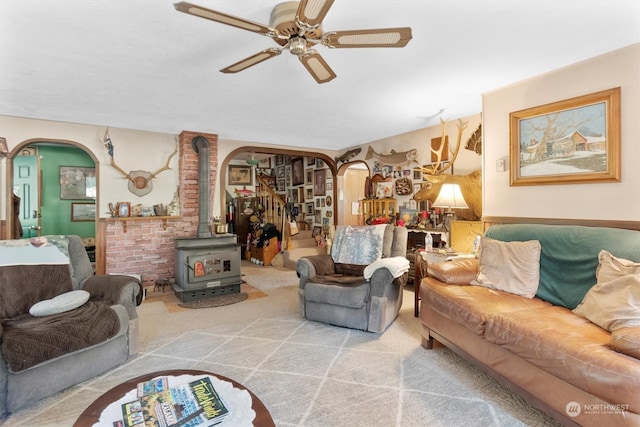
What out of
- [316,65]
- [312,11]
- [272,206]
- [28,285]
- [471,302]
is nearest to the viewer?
[312,11]

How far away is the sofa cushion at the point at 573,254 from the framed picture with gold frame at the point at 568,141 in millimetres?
528

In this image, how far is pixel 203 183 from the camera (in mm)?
4602

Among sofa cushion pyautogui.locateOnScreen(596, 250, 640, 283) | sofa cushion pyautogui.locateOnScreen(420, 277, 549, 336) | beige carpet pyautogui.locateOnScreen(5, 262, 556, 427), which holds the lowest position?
beige carpet pyautogui.locateOnScreen(5, 262, 556, 427)

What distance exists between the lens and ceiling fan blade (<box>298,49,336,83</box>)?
6.23 ft

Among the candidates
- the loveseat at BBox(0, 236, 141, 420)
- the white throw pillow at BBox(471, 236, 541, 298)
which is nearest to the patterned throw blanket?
the loveseat at BBox(0, 236, 141, 420)

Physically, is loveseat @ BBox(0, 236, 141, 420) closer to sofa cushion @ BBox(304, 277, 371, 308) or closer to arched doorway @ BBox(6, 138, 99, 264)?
sofa cushion @ BBox(304, 277, 371, 308)

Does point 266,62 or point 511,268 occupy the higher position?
point 266,62

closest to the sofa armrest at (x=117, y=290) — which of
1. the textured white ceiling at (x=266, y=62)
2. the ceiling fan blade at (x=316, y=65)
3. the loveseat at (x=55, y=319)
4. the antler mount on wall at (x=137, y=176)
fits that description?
the loveseat at (x=55, y=319)

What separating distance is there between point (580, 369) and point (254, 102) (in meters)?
3.37

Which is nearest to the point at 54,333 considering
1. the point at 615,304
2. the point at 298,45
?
the point at 298,45

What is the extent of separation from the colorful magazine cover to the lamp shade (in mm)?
2827

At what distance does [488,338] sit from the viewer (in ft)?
6.35

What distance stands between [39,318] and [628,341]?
335cm

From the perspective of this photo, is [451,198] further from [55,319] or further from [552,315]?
Result: [55,319]
